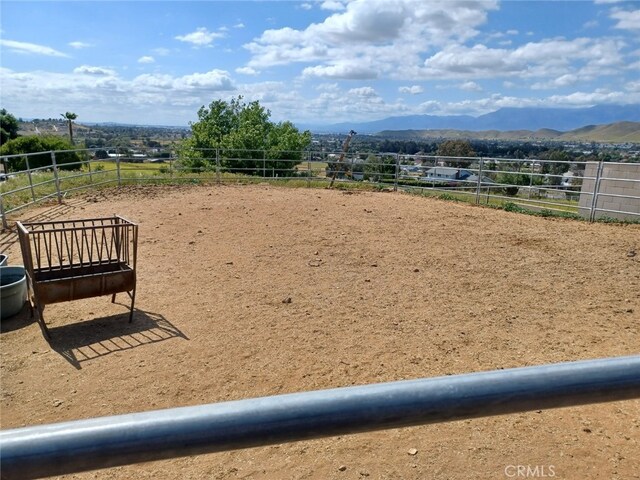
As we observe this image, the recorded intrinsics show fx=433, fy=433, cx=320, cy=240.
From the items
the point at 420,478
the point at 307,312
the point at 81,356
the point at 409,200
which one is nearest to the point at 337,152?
the point at 409,200

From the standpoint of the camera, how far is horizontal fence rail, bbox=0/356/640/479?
57cm

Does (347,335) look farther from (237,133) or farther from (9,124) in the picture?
(9,124)

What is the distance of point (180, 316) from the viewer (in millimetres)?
4473

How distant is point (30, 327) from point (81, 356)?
980mm

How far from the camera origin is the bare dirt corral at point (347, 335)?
8.38 ft

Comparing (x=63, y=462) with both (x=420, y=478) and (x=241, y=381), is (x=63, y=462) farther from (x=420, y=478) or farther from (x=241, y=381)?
(x=241, y=381)

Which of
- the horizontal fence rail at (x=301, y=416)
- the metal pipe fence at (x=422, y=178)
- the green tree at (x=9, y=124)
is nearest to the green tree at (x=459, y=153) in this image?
the metal pipe fence at (x=422, y=178)

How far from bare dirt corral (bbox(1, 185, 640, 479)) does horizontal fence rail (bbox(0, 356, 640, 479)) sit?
6.49 feet

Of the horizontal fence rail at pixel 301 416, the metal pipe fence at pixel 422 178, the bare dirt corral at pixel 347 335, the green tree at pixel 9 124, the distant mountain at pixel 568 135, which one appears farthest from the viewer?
the distant mountain at pixel 568 135

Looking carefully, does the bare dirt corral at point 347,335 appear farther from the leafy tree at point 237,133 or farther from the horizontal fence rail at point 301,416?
the leafy tree at point 237,133

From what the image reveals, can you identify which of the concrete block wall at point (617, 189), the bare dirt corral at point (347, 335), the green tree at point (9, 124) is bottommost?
the bare dirt corral at point (347, 335)

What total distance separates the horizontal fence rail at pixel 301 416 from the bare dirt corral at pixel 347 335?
1977 millimetres

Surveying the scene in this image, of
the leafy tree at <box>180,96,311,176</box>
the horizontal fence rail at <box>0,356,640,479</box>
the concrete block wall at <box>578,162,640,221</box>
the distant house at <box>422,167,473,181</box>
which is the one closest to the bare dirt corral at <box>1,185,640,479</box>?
the horizontal fence rail at <box>0,356,640,479</box>

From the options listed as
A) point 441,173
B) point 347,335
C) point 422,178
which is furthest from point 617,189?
point 347,335
